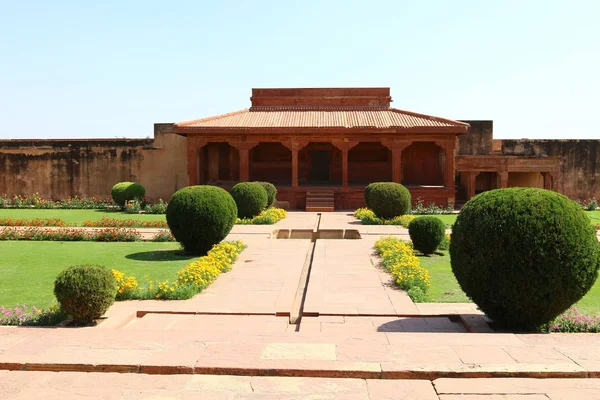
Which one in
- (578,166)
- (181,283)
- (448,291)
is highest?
(578,166)

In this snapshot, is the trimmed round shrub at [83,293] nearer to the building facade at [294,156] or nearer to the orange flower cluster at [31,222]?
the orange flower cluster at [31,222]

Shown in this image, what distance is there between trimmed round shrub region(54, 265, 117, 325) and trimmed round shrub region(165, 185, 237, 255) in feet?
15.3

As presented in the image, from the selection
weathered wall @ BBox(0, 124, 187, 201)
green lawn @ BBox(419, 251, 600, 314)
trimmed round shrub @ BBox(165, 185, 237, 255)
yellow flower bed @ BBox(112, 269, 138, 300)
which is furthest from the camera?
weathered wall @ BBox(0, 124, 187, 201)

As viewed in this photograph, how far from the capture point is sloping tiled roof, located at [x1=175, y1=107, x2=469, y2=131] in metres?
22.7

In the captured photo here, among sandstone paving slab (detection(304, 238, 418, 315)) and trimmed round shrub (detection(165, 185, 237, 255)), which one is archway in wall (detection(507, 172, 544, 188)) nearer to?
sandstone paving slab (detection(304, 238, 418, 315))

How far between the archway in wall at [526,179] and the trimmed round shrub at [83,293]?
24064 mm

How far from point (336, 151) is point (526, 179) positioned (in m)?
9.66

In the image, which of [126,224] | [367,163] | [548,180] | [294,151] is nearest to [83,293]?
[126,224]

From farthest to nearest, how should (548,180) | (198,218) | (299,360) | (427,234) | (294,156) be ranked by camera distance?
1. (548,180)
2. (294,156)
3. (427,234)
4. (198,218)
5. (299,360)

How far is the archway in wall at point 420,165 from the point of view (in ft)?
84.2

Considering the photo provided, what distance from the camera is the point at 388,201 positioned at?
55.1 feet

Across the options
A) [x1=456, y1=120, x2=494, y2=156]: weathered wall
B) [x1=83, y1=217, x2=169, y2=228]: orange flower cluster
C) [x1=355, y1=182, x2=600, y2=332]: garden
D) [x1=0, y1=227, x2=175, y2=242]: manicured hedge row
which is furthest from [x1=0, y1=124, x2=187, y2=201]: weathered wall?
[x1=355, y1=182, x2=600, y2=332]: garden

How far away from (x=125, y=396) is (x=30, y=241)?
11.0 metres

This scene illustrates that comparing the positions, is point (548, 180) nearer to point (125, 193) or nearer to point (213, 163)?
point (213, 163)
